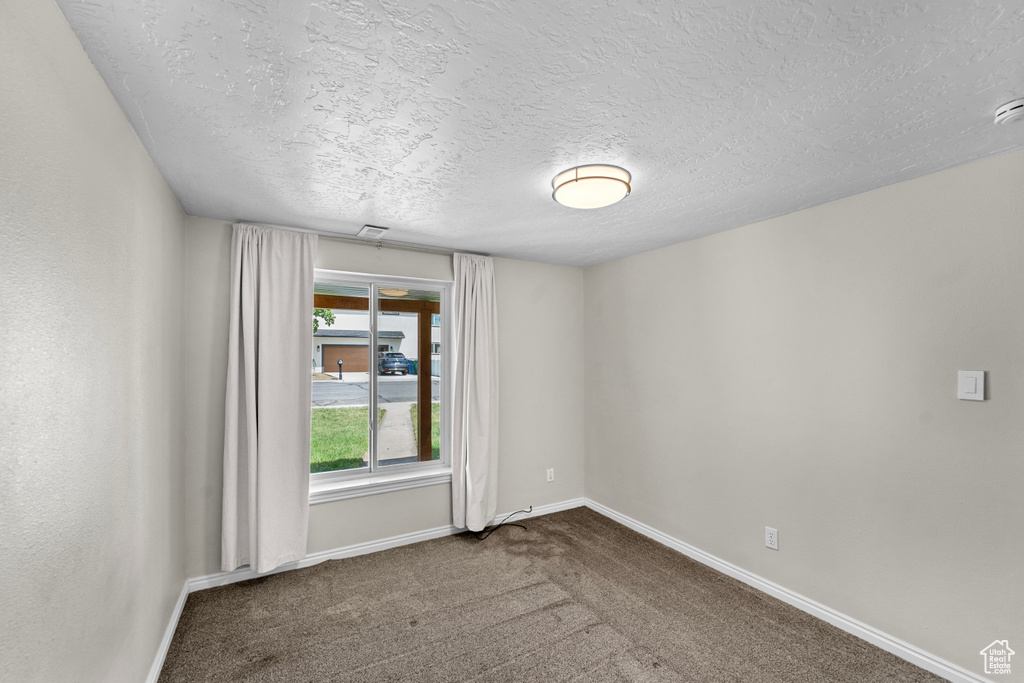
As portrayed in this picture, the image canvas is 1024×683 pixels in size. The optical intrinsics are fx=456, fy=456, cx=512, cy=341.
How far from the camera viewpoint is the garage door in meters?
3.50

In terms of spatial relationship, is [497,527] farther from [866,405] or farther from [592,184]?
[592,184]

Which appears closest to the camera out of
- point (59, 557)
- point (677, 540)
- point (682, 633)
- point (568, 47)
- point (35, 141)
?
point (35, 141)

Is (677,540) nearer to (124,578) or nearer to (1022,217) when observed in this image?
(1022,217)

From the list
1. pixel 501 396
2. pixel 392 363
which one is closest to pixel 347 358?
pixel 392 363

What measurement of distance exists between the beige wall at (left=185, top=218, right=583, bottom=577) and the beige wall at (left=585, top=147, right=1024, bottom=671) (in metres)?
1.01

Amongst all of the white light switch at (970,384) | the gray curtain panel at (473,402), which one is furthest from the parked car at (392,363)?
the white light switch at (970,384)

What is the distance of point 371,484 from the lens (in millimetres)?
3451

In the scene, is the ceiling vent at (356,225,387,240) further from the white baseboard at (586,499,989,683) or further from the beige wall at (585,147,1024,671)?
the white baseboard at (586,499,989,683)

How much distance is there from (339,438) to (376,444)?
288 mm

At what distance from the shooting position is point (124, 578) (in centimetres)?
168

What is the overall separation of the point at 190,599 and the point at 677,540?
10.9 ft

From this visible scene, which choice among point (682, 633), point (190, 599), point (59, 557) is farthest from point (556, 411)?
point (59, 557)

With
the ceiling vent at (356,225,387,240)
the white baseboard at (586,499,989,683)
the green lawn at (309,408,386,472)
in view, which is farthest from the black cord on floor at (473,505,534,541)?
the ceiling vent at (356,225,387,240)

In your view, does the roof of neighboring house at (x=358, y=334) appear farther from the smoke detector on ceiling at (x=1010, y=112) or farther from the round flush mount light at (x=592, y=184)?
the smoke detector on ceiling at (x=1010, y=112)
